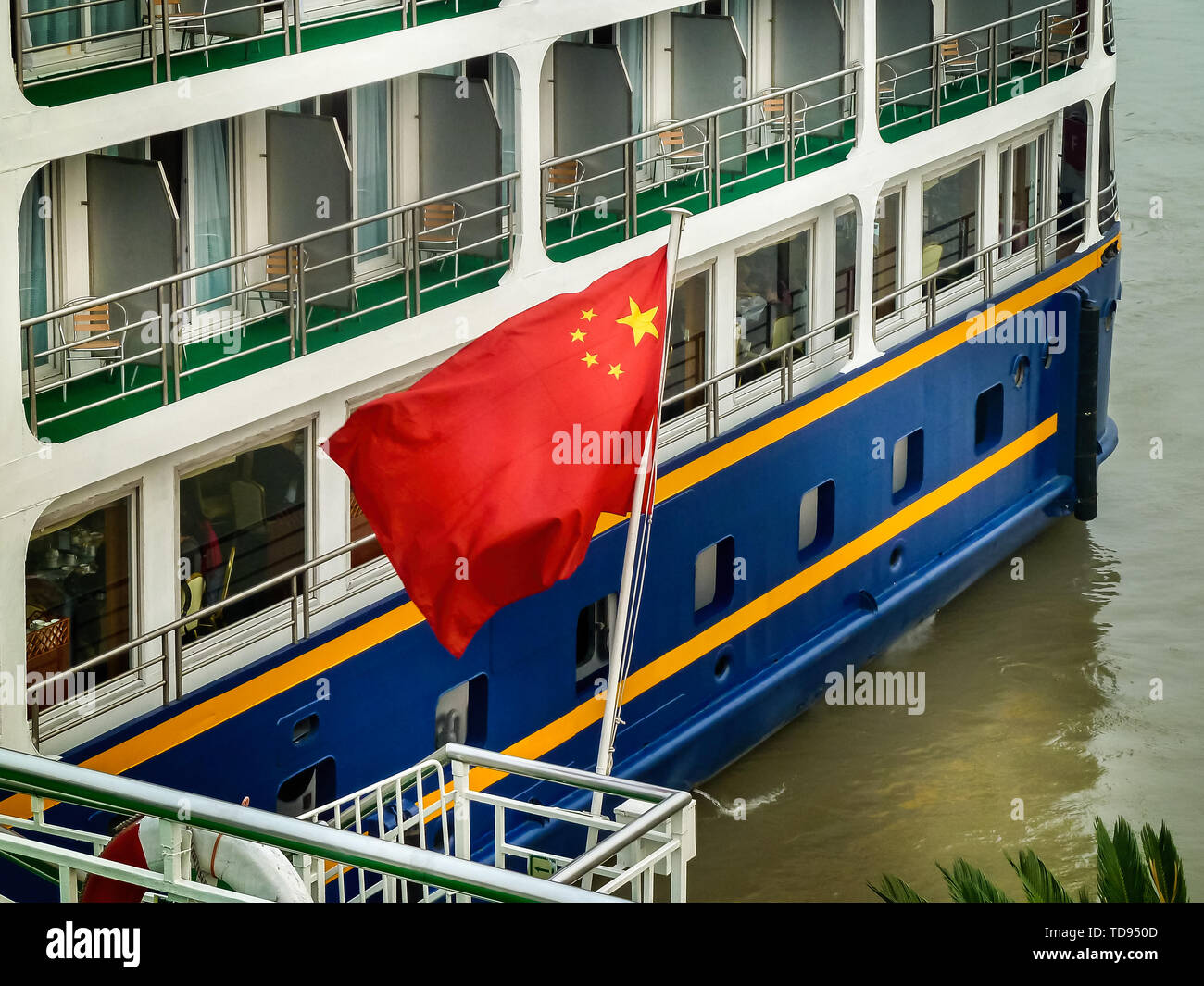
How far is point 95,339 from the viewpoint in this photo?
27.7ft

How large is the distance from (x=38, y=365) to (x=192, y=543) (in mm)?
1119

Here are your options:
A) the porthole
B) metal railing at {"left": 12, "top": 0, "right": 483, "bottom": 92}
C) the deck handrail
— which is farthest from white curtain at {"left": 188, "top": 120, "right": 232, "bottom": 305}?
the porthole

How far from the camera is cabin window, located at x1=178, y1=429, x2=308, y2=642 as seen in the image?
29.5ft

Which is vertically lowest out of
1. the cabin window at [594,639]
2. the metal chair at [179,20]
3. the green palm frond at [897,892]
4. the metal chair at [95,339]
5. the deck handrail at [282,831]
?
the cabin window at [594,639]

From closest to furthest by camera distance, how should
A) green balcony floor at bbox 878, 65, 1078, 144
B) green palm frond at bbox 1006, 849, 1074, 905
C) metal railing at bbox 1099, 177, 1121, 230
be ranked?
green palm frond at bbox 1006, 849, 1074, 905, green balcony floor at bbox 878, 65, 1078, 144, metal railing at bbox 1099, 177, 1121, 230

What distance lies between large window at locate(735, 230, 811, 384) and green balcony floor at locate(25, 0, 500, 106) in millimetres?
3170

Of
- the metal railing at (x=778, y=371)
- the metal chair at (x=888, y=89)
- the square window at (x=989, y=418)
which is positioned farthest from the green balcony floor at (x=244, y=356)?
the square window at (x=989, y=418)

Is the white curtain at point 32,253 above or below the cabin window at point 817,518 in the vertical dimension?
above

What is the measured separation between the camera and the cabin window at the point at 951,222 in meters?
14.4

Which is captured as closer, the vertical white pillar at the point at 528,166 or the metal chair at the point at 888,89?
the vertical white pillar at the point at 528,166

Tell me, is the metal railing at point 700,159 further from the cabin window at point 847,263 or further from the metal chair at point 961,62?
the metal chair at point 961,62

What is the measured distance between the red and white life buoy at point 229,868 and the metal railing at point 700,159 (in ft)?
16.8

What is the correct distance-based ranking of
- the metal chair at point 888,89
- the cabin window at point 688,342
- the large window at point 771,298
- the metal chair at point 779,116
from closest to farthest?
the cabin window at point 688,342
the large window at point 771,298
the metal chair at point 779,116
the metal chair at point 888,89

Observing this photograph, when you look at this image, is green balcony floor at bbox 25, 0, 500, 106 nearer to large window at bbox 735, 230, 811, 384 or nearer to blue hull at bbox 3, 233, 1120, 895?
blue hull at bbox 3, 233, 1120, 895
